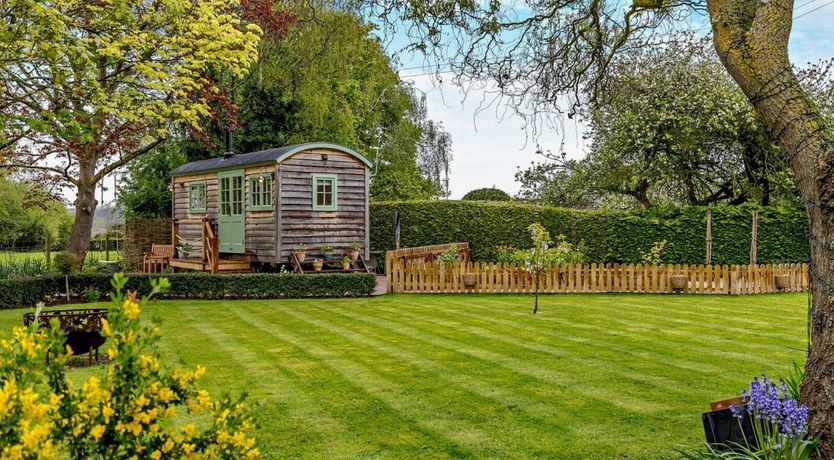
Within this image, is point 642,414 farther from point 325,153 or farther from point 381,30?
point 325,153

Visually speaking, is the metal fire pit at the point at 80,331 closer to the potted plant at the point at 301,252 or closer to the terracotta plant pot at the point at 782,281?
the potted plant at the point at 301,252

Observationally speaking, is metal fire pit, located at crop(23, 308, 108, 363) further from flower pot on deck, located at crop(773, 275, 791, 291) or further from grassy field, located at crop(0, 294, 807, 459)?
flower pot on deck, located at crop(773, 275, 791, 291)

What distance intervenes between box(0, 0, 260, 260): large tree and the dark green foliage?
50.2 ft

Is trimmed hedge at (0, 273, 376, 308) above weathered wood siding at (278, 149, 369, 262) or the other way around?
the other way around

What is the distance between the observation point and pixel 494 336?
33.6 feet

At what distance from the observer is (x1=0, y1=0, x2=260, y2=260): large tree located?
31.6 feet

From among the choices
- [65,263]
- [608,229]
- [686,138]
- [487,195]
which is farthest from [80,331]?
[487,195]

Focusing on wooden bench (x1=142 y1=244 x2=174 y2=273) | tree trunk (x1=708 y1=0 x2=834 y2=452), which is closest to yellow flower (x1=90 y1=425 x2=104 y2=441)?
tree trunk (x1=708 y1=0 x2=834 y2=452)

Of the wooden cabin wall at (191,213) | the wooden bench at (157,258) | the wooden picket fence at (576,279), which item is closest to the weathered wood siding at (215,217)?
the wooden cabin wall at (191,213)

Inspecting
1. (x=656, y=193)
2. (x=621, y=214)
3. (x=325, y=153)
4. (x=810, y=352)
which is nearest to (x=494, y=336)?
(x=810, y=352)

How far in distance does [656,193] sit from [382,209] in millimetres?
10631

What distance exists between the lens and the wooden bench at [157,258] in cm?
2388

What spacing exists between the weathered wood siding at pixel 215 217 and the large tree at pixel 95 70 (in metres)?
2.26

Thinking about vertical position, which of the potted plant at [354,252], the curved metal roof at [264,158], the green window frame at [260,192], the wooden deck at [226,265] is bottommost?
the wooden deck at [226,265]
